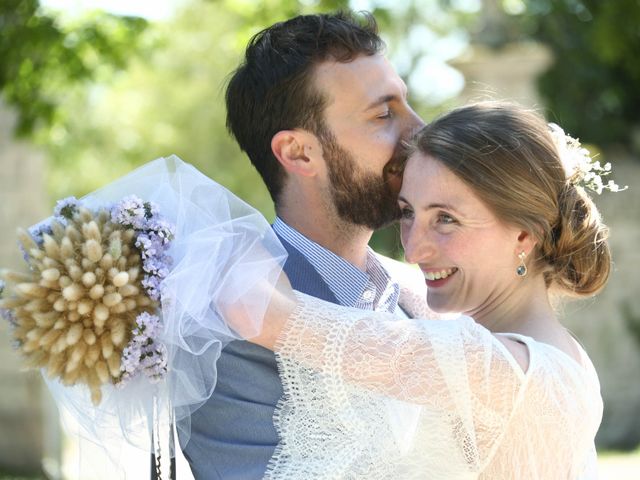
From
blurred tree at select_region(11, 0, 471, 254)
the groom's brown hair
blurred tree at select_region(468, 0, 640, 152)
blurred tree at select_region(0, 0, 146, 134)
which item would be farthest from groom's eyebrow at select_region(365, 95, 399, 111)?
blurred tree at select_region(11, 0, 471, 254)

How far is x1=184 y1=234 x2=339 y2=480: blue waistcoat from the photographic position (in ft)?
10.0

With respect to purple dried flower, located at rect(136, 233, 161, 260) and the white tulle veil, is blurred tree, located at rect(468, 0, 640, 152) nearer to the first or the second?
the white tulle veil

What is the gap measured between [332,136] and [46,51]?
15.7 feet

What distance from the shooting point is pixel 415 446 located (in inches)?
115

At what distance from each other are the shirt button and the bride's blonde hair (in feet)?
1.71

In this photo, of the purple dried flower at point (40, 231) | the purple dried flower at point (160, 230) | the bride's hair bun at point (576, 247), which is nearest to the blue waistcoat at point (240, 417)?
the purple dried flower at point (160, 230)

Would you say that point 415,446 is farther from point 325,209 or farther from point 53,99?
point 53,99

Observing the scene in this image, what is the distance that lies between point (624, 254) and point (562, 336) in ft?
29.1

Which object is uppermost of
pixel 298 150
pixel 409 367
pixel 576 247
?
pixel 298 150

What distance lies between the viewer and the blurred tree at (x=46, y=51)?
7.47 m

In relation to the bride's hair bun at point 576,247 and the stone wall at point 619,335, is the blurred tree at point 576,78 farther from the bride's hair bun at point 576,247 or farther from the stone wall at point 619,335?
the bride's hair bun at point 576,247

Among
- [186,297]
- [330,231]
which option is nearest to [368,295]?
[330,231]

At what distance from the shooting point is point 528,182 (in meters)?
3.21

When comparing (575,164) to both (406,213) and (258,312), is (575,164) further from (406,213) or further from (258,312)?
(258,312)
